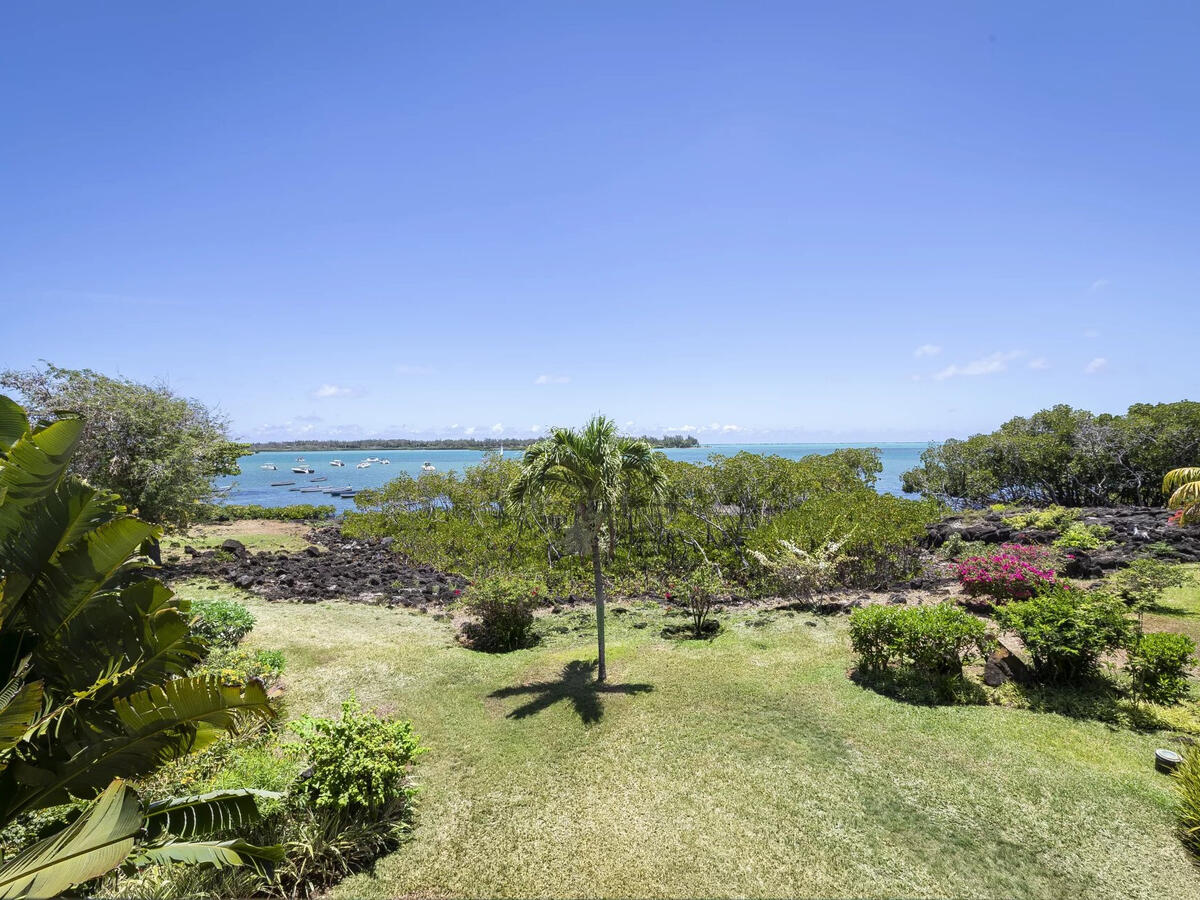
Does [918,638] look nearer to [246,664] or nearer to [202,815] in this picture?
[202,815]

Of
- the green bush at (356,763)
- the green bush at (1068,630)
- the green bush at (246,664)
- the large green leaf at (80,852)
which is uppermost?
the large green leaf at (80,852)

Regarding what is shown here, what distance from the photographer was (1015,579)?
44.2ft

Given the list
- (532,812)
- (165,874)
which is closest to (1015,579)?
(532,812)

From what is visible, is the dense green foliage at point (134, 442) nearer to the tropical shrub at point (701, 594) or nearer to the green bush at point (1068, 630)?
the tropical shrub at point (701, 594)

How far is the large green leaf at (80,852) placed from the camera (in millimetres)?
2949

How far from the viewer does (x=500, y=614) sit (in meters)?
13.9

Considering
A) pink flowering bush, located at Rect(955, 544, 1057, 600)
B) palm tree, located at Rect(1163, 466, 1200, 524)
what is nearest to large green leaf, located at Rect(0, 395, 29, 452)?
pink flowering bush, located at Rect(955, 544, 1057, 600)

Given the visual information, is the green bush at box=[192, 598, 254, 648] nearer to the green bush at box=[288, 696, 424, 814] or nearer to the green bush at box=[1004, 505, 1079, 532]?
the green bush at box=[288, 696, 424, 814]

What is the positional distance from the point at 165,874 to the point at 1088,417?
54891mm

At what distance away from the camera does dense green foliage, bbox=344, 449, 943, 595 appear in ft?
61.4

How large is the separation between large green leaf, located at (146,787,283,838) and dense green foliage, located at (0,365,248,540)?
1976cm

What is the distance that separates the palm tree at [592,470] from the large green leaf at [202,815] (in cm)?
650

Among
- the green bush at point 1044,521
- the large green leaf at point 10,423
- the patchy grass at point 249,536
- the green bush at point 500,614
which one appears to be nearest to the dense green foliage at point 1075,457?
the green bush at point 1044,521

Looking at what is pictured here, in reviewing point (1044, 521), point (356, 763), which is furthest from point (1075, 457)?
point (356, 763)
